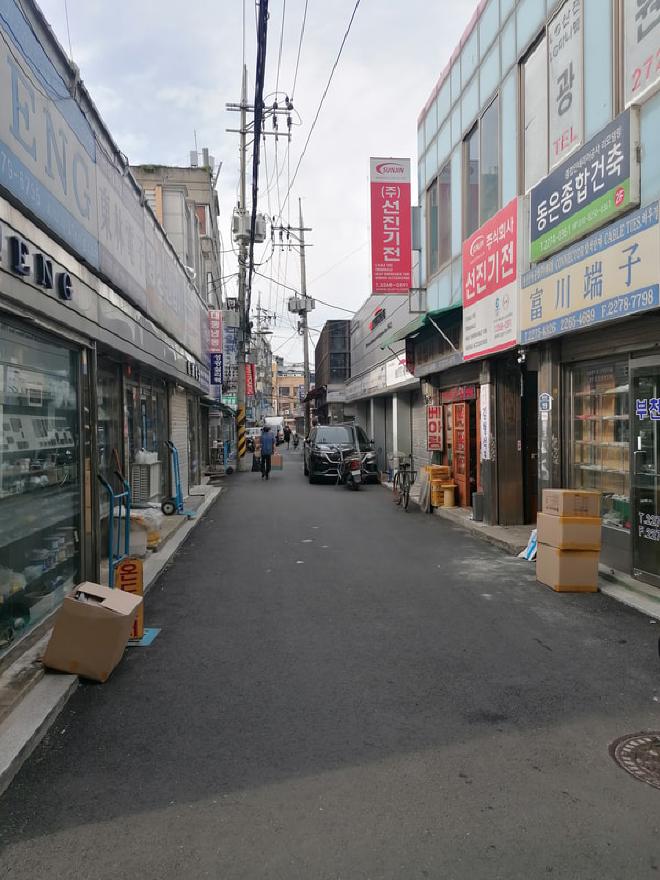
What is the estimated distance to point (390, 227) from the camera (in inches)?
586

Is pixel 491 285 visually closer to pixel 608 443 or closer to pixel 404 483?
pixel 608 443

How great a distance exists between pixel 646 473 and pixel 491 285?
194 inches

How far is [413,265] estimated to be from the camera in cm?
1659

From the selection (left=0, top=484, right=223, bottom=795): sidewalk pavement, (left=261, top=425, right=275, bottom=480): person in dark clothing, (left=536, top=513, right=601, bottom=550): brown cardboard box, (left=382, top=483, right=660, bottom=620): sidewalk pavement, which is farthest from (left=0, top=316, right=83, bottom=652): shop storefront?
(left=261, top=425, right=275, bottom=480): person in dark clothing

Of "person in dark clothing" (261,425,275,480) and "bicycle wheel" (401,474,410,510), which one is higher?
"person in dark clothing" (261,425,275,480)

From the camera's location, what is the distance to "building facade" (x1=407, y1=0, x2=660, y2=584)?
6859 millimetres

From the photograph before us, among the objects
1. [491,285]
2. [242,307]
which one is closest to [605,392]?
[491,285]

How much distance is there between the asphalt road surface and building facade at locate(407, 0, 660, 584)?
2553 mm

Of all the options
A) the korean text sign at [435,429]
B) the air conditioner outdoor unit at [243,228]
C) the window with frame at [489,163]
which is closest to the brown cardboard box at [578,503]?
the window with frame at [489,163]

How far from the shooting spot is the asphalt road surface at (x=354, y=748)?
2.75 metres

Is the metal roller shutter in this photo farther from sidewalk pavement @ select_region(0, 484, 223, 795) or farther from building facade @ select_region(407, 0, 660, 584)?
sidewalk pavement @ select_region(0, 484, 223, 795)

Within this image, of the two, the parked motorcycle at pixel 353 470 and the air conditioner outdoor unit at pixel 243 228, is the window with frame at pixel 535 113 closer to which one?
the parked motorcycle at pixel 353 470

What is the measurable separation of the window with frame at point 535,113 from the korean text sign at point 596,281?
157 cm

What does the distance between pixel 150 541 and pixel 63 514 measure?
309 cm
